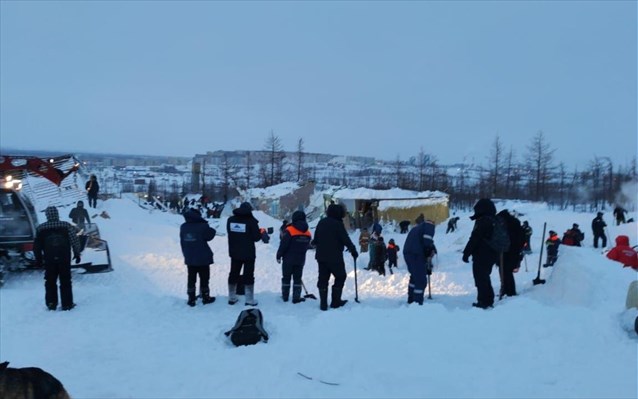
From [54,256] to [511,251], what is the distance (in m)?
7.46

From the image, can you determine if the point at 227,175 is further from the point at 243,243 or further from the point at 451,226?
the point at 243,243

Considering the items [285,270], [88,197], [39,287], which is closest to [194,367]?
[285,270]

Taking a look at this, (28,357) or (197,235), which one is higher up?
(197,235)

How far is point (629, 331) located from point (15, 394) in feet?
20.3

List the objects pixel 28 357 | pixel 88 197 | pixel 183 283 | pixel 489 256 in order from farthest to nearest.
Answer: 1. pixel 88 197
2. pixel 183 283
3. pixel 489 256
4. pixel 28 357

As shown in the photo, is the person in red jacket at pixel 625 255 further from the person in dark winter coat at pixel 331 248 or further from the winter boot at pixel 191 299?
the winter boot at pixel 191 299

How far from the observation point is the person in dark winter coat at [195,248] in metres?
8.79

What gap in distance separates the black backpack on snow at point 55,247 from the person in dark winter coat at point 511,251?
23.1ft

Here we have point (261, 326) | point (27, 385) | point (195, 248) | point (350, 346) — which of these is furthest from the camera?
point (195, 248)

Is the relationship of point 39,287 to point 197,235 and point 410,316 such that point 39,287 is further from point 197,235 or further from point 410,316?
point 410,316

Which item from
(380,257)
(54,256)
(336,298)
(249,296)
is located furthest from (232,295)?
(380,257)

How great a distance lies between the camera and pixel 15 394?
10.7ft

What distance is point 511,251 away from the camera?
350 inches

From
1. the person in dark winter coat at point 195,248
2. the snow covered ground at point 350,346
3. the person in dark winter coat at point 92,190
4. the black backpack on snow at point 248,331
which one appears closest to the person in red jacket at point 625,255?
the snow covered ground at point 350,346
